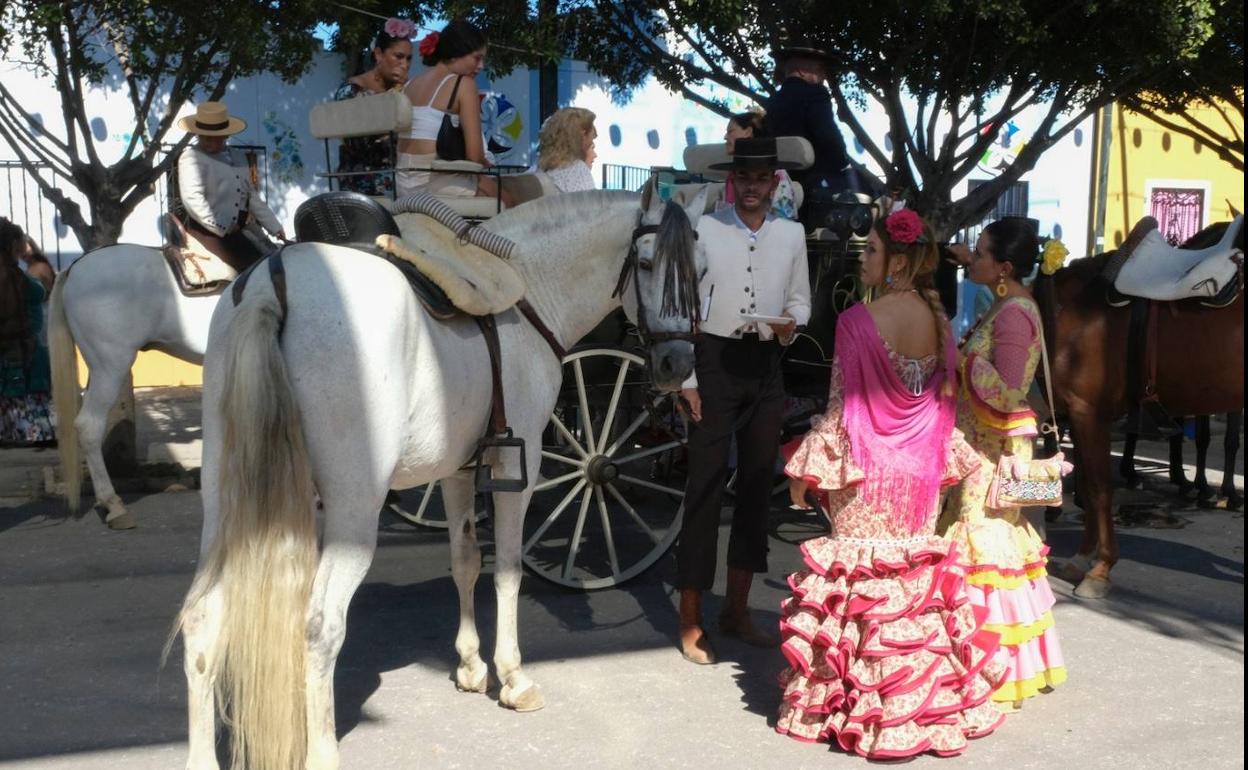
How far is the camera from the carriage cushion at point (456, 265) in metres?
4.07

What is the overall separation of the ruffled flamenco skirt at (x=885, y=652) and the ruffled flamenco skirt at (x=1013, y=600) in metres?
0.23

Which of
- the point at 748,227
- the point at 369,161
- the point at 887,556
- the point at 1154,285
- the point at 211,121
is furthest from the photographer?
the point at 211,121

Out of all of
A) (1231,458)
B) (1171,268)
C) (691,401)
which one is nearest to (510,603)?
(691,401)

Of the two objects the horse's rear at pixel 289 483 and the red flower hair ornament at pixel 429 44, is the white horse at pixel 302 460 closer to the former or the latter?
the horse's rear at pixel 289 483

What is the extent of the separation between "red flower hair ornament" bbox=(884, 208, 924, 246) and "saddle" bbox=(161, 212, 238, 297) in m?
4.81

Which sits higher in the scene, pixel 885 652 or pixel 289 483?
pixel 289 483

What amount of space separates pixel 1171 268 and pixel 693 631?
343 centimetres

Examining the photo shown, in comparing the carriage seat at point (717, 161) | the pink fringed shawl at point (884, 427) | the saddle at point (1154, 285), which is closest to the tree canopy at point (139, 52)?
the carriage seat at point (717, 161)

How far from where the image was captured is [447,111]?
18.0 ft

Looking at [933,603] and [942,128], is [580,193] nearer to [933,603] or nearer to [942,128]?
[933,603]

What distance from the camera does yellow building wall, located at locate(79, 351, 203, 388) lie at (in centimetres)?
1399

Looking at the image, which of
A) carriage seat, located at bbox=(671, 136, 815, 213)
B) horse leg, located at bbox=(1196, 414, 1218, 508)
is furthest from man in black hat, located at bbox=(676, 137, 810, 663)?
horse leg, located at bbox=(1196, 414, 1218, 508)

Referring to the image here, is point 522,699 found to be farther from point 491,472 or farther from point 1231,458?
point 1231,458

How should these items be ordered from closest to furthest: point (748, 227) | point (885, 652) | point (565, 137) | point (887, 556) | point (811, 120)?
point (885, 652) < point (887, 556) < point (748, 227) < point (565, 137) < point (811, 120)
